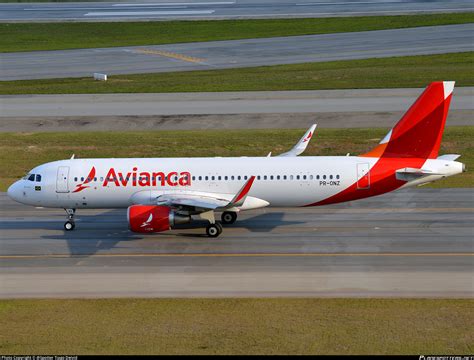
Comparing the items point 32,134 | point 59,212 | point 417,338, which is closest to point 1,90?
point 32,134

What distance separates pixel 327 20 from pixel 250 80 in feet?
101

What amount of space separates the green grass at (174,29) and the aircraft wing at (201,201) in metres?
60.3

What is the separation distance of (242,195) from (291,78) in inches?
1717

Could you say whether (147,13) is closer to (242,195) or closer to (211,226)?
(211,226)

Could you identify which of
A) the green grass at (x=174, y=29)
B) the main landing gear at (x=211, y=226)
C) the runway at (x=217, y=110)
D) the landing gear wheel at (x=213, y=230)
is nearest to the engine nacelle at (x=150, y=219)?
the main landing gear at (x=211, y=226)

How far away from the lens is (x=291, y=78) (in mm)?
84000

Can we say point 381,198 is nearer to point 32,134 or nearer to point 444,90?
point 444,90

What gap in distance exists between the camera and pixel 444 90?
142 ft

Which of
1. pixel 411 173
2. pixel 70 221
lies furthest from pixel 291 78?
pixel 70 221

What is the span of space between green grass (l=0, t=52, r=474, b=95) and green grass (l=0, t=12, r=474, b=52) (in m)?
16.6

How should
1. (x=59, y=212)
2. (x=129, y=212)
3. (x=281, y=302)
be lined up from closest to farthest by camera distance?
(x=281, y=302) → (x=129, y=212) → (x=59, y=212)

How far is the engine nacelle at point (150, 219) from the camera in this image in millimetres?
42250

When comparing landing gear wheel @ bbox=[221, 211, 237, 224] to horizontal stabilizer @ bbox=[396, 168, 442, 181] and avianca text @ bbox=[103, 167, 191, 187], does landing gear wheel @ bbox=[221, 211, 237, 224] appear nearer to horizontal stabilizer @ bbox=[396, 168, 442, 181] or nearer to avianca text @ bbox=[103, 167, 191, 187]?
avianca text @ bbox=[103, 167, 191, 187]

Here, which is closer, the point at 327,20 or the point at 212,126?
the point at 212,126
